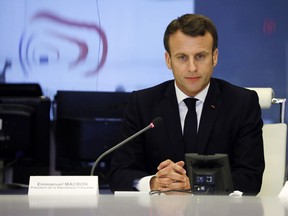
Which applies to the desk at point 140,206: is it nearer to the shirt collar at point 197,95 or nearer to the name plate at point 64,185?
the name plate at point 64,185

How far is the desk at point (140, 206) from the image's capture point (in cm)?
156

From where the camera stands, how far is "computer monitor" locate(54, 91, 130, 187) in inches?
167

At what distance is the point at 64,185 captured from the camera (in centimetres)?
206

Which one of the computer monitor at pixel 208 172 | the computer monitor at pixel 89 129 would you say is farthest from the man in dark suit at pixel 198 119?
the computer monitor at pixel 89 129

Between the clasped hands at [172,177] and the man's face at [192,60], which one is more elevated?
the man's face at [192,60]

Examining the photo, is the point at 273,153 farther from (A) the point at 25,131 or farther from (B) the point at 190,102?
(A) the point at 25,131

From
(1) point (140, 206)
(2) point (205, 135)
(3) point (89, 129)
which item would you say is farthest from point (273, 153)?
(3) point (89, 129)

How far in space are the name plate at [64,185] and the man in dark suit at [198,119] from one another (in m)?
0.55

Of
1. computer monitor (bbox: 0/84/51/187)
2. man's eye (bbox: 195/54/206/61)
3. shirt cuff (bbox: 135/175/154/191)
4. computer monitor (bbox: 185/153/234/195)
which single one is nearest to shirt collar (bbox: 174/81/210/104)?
man's eye (bbox: 195/54/206/61)

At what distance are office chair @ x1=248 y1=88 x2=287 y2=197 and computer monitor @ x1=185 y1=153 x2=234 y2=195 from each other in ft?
2.20

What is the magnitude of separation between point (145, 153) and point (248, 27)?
319 centimetres

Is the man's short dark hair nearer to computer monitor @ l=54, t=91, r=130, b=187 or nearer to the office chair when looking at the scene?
the office chair

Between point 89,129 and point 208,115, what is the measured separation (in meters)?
1.69

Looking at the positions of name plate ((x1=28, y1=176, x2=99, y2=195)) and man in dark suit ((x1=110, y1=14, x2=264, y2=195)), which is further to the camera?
man in dark suit ((x1=110, y1=14, x2=264, y2=195))
